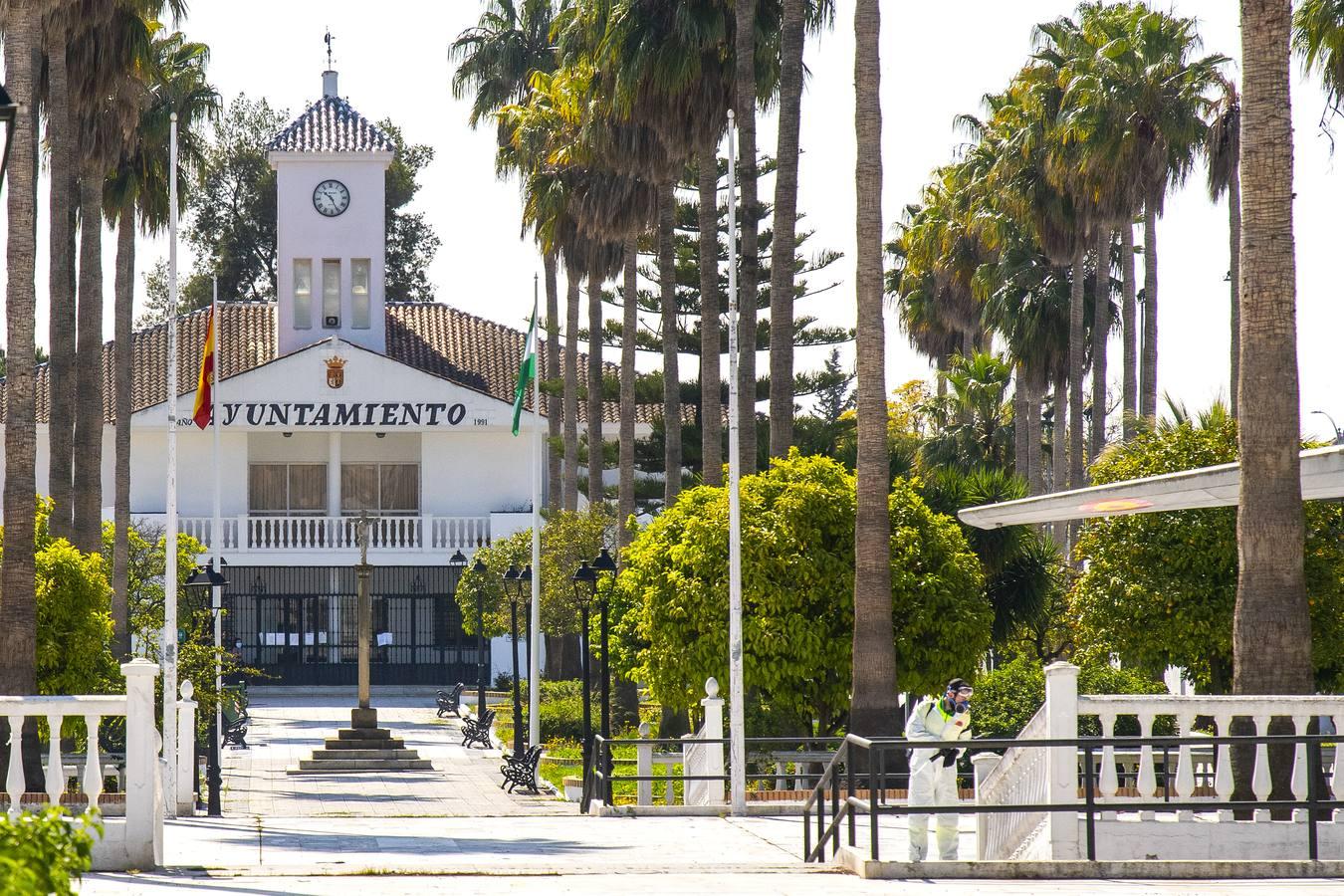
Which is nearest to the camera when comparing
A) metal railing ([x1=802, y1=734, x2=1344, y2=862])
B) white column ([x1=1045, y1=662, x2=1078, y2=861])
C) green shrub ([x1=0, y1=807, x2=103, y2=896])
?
green shrub ([x1=0, y1=807, x2=103, y2=896])

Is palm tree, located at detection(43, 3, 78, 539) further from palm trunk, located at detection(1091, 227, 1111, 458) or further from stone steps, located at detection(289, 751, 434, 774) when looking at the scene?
palm trunk, located at detection(1091, 227, 1111, 458)

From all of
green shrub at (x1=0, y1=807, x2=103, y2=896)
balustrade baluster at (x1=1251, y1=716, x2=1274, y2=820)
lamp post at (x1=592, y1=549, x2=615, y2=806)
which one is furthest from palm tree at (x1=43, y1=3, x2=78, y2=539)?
green shrub at (x1=0, y1=807, x2=103, y2=896)

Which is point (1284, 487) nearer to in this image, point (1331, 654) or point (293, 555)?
point (1331, 654)

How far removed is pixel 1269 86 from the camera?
1398 centimetres

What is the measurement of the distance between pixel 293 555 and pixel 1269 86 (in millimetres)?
37865

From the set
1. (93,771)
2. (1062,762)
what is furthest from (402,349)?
(1062,762)

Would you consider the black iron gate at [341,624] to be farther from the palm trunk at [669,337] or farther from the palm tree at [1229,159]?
the palm tree at [1229,159]

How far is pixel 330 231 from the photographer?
172 feet

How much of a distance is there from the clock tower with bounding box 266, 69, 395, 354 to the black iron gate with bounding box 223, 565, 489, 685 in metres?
7.45

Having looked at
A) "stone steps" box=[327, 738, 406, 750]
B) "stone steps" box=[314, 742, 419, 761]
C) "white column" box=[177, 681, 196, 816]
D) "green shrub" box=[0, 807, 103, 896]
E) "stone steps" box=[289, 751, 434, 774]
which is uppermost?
"green shrub" box=[0, 807, 103, 896]

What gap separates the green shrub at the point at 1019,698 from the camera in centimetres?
2230

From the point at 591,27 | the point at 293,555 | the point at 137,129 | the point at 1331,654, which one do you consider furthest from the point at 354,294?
the point at 1331,654

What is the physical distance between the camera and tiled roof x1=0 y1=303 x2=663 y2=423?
5388cm

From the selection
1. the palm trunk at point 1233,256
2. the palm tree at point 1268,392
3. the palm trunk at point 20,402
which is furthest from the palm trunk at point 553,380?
the palm tree at point 1268,392
